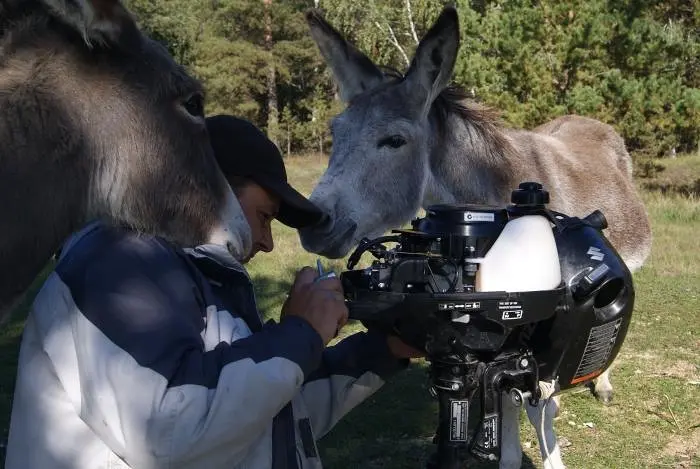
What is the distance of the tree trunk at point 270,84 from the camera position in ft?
98.0

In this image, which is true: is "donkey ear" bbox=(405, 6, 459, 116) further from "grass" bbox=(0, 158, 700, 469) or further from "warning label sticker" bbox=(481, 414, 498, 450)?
"warning label sticker" bbox=(481, 414, 498, 450)

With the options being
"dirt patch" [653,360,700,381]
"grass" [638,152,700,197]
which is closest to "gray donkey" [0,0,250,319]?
"dirt patch" [653,360,700,381]

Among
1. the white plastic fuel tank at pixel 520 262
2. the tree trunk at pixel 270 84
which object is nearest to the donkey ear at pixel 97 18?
the white plastic fuel tank at pixel 520 262

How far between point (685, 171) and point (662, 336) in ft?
51.1

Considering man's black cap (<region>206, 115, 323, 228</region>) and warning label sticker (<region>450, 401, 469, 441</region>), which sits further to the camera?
man's black cap (<region>206, 115, 323, 228</region>)

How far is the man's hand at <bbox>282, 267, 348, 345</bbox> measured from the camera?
5.98 ft

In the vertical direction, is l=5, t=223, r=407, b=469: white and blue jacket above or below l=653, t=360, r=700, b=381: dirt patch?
above

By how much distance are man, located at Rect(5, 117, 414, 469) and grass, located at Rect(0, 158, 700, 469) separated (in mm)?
2690

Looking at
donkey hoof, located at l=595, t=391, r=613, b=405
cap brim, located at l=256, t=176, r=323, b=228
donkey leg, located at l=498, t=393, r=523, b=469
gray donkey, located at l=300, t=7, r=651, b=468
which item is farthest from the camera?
donkey hoof, located at l=595, t=391, r=613, b=405

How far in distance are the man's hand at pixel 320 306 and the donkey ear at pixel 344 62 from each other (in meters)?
2.84

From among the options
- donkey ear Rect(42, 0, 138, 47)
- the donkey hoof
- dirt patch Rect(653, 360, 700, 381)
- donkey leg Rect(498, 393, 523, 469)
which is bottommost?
dirt patch Rect(653, 360, 700, 381)

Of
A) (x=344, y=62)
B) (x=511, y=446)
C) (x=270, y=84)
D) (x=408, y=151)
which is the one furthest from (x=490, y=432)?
(x=270, y=84)

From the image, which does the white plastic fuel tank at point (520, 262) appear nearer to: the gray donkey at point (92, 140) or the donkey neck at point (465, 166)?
the gray donkey at point (92, 140)

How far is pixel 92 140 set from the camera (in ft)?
6.22
